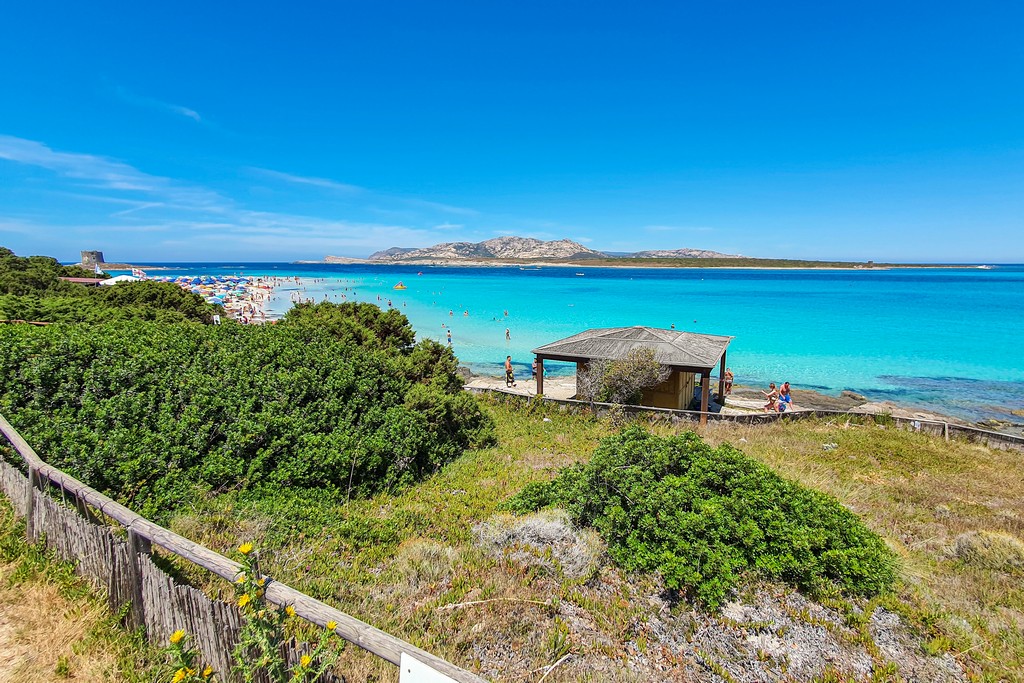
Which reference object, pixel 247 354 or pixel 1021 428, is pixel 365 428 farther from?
pixel 1021 428

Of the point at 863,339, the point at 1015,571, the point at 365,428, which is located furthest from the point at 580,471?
the point at 863,339

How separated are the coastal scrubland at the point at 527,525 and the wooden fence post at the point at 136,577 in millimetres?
269

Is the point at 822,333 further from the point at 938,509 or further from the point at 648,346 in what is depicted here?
the point at 938,509

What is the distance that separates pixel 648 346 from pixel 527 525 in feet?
33.6

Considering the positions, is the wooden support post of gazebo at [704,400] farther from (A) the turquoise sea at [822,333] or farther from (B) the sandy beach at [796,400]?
(A) the turquoise sea at [822,333]

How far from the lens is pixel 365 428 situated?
850 cm

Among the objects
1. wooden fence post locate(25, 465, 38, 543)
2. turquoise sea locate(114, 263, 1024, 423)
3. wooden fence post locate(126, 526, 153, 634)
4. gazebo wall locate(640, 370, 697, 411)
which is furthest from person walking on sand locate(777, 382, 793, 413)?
wooden fence post locate(25, 465, 38, 543)

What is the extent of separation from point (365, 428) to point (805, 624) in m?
6.80

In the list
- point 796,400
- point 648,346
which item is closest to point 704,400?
point 648,346

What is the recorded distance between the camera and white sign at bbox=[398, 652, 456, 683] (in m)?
2.35

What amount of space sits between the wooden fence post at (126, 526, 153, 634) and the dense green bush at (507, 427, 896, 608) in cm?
434

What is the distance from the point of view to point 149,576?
3.52 metres

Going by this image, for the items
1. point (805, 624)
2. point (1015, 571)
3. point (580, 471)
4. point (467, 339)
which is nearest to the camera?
point (805, 624)

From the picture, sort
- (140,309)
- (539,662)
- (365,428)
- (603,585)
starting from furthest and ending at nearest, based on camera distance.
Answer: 1. (140,309)
2. (365,428)
3. (603,585)
4. (539,662)
